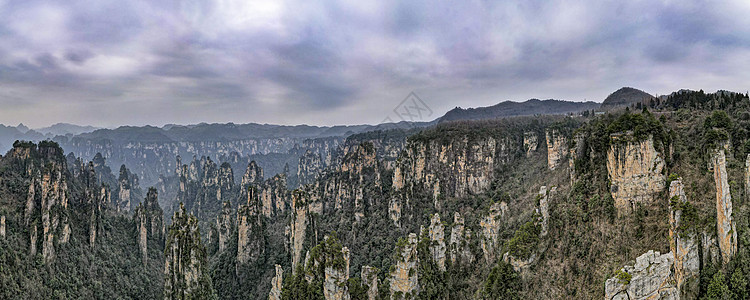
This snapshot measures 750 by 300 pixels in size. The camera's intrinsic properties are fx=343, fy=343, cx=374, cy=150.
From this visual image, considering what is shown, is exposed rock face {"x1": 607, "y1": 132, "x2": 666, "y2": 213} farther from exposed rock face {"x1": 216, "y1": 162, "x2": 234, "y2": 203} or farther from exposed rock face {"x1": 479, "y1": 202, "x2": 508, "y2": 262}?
exposed rock face {"x1": 216, "y1": 162, "x2": 234, "y2": 203}

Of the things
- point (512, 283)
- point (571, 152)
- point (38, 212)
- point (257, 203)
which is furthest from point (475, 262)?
point (38, 212)

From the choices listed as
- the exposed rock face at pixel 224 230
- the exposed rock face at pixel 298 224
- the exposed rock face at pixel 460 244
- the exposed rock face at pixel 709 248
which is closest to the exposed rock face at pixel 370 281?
the exposed rock face at pixel 460 244

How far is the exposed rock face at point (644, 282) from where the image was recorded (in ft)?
63.9

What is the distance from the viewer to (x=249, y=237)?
6612 cm

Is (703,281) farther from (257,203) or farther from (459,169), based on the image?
(257,203)

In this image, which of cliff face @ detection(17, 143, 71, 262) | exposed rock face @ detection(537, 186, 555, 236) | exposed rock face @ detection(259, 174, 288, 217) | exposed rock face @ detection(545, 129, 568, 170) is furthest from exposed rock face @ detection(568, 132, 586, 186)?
cliff face @ detection(17, 143, 71, 262)

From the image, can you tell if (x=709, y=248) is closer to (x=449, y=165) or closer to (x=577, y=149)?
(x=577, y=149)

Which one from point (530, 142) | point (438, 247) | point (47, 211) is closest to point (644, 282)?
point (438, 247)

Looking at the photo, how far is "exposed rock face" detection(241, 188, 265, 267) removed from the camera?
6506cm

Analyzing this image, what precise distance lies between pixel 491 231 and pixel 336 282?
75.8 feet

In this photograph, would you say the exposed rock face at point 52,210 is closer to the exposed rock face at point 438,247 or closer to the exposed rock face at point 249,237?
the exposed rock face at point 249,237

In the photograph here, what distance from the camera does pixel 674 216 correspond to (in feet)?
84.1

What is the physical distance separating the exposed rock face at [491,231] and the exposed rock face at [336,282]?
20.1 meters

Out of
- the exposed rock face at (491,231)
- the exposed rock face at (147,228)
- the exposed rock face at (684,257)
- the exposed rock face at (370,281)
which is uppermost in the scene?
the exposed rock face at (684,257)
